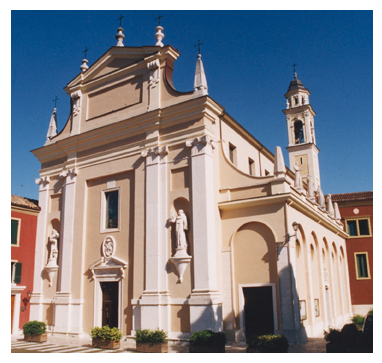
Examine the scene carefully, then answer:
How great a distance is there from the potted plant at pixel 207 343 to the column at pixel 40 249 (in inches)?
411

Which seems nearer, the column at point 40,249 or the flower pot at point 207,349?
the flower pot at point 207,349

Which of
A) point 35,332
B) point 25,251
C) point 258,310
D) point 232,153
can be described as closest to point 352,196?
point 232,153

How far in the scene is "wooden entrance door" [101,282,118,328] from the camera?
59.5ft

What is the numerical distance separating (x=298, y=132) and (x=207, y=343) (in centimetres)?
2691

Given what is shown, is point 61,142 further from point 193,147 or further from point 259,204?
point 259,204

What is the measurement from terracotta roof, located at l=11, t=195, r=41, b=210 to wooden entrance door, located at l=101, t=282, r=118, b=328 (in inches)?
252

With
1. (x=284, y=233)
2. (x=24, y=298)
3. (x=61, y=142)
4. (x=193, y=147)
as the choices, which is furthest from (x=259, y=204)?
(x=24, y=298)

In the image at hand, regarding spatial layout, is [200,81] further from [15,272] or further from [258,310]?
[15,272]

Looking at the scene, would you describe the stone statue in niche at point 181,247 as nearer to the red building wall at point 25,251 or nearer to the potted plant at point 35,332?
the potted plant at point 35,332

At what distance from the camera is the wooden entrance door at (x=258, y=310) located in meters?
16.0

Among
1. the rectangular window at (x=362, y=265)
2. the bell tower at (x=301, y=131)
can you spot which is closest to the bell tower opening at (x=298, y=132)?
the bell tower at (x=301, y=131)

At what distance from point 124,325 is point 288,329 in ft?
22.2

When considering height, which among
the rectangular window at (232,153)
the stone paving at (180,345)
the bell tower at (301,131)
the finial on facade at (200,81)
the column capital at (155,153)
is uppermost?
the bell tower at (301,131)

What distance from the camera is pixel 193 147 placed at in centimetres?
1744
